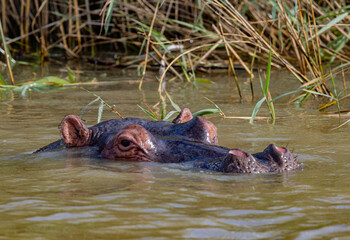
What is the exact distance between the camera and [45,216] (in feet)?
7.62

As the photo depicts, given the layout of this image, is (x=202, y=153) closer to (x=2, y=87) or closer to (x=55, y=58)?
(x=2, y=87)

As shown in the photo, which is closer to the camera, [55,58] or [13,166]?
[13,166]

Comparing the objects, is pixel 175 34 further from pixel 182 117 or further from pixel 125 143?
pixel 125 143

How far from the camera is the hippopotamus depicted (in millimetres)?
2992

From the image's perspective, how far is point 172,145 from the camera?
3.42 m

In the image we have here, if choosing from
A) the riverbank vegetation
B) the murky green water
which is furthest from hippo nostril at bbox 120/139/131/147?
the riverbank vegetation

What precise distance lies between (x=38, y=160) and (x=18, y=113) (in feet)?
6.32

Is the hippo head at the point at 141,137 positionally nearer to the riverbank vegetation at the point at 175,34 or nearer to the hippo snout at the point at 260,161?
the hippo snout at the point at 260,161

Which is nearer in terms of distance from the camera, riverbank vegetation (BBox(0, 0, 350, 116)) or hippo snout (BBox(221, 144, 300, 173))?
hippo snout (BBox(221, 144, 300, 173))

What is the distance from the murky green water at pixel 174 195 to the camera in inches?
84.4

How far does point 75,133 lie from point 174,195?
4.37ft

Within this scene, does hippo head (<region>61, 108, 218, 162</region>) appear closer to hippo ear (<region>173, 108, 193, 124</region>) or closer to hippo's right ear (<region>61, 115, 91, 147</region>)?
hippo's right ear (<region>61, 115, 91, 147</region>)

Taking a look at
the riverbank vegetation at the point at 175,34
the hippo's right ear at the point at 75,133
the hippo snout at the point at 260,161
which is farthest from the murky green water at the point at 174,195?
the riverbank vegetation at the point at 175,34

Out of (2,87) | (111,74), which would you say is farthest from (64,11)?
(2,87)
